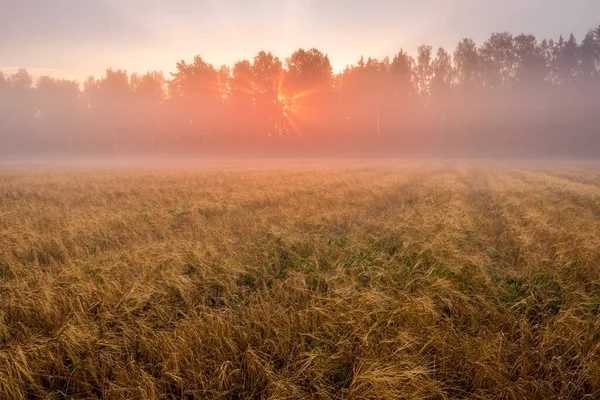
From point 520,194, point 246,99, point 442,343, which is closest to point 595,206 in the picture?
point 520,194

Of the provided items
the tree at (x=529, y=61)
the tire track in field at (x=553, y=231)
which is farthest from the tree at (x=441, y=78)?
the tire track in field at (x=553, y=231)

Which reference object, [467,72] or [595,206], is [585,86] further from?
[595,206]

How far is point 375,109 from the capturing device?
69.7 metres

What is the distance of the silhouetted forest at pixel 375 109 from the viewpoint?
65.6m

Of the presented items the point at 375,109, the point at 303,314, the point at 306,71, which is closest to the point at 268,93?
the point at 306,71

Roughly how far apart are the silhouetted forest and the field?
60.2m

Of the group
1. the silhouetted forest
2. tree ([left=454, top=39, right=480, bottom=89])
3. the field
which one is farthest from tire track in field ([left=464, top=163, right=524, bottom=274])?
tree ([left=454, top=39, right=480, bottom=89])

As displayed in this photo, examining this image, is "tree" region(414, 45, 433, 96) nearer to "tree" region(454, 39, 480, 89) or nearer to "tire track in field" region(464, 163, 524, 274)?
"tree" region(454, 39, 480, 89)

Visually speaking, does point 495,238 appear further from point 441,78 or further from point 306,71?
point 441,78

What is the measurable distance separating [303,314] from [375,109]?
235 ft

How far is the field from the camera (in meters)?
2.59

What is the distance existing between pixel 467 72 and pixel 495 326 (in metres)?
83.4

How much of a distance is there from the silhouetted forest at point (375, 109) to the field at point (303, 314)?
197ft

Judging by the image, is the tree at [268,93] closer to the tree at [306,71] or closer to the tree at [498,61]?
the tree at [306,71]
